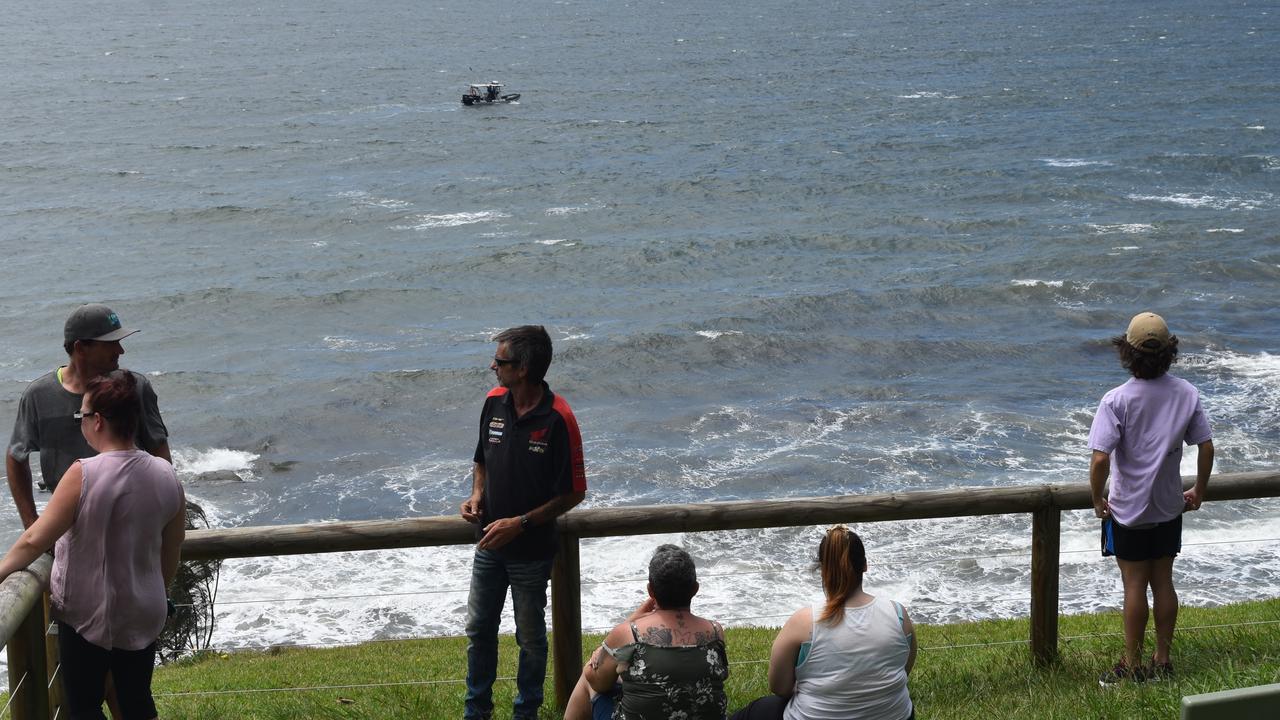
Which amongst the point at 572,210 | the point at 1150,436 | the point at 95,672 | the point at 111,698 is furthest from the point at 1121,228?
the point at 95,672

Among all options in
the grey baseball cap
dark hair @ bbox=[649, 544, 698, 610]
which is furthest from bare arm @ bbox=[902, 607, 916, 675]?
the grey baseball cap

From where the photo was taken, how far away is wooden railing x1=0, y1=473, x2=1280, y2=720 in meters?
6.10

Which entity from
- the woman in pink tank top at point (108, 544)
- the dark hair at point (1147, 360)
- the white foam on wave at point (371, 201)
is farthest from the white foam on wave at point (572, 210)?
the woman in pink tank top at point (108, 544)

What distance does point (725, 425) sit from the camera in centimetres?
2823

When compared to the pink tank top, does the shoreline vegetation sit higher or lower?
lower

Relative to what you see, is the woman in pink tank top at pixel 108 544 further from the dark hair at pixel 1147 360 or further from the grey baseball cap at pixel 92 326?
the dark hair at pixel 1147 360

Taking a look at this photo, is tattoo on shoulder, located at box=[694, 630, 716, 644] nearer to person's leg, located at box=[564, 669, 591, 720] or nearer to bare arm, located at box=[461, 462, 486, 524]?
person's leg, located at box=[564, 669, 591, 720]

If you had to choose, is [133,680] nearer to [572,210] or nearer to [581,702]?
[581,702]

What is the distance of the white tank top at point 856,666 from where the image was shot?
5.18m

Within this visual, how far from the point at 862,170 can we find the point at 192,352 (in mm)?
33284

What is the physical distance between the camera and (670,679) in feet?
16.6

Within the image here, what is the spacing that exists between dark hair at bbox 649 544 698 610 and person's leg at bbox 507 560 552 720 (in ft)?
3.51

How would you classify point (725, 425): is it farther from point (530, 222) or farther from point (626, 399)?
point (530, 222)

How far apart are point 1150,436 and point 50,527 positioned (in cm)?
503
